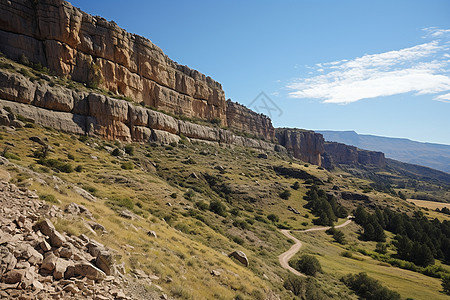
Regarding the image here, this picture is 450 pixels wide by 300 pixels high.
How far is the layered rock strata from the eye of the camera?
46531 millimetres

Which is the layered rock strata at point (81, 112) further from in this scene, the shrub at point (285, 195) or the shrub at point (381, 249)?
the shrub at point (381, 249)

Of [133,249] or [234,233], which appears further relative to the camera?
[234,233]

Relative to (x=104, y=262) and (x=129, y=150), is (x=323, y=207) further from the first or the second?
(x=104, y=262)

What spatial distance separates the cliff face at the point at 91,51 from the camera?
5812 centimetres

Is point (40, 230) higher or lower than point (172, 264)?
higher

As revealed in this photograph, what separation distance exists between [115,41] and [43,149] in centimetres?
4955

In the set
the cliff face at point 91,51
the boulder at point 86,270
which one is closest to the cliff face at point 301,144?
the cliff face at point 91,51

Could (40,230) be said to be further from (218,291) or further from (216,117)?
(216,117)

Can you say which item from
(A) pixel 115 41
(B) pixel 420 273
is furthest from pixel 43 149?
(B) pixel 420 273

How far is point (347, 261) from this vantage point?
40.9 m

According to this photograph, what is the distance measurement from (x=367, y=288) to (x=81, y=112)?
60932 mm

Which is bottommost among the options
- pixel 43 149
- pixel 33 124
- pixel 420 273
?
pixel 420 273

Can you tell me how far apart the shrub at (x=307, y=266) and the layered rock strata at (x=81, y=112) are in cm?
4921

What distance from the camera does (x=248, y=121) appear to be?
155375mm
